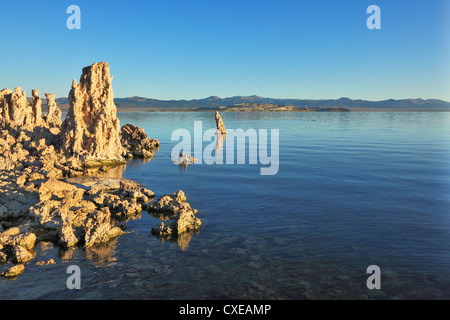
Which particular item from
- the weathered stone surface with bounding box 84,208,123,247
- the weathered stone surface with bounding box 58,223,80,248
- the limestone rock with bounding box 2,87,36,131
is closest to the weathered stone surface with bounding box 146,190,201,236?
the weathered stone surface with bounding box 84,208,123,247

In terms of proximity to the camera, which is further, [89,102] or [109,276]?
[89,102]

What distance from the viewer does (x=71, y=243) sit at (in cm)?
1641

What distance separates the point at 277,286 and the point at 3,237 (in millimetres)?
13493

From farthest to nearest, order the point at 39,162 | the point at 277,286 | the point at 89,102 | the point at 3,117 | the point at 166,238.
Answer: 1. the point at 3,117
2. the point at 89,102
3. the point at 39,162
4. the point at 166,238
5. the point at 277,286

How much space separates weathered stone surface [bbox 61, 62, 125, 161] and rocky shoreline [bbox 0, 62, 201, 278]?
0.11m

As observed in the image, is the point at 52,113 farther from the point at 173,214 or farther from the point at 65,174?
the point at 173,214

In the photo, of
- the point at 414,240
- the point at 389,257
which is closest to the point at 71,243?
the point at 389,257

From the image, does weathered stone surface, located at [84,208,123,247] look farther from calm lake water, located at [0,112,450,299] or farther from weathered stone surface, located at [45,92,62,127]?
weathered stone surface, located at [45,92,62,127]

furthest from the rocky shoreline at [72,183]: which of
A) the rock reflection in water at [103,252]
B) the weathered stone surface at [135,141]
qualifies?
the rock reflection in water at [103,252]

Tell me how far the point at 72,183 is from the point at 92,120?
14.3 metres

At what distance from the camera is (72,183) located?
2814cm

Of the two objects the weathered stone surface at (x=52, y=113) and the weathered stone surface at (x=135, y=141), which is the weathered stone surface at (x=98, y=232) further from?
the weathered stone surface at (x=52, y=113)

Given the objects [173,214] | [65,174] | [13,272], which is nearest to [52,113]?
[65,174]
